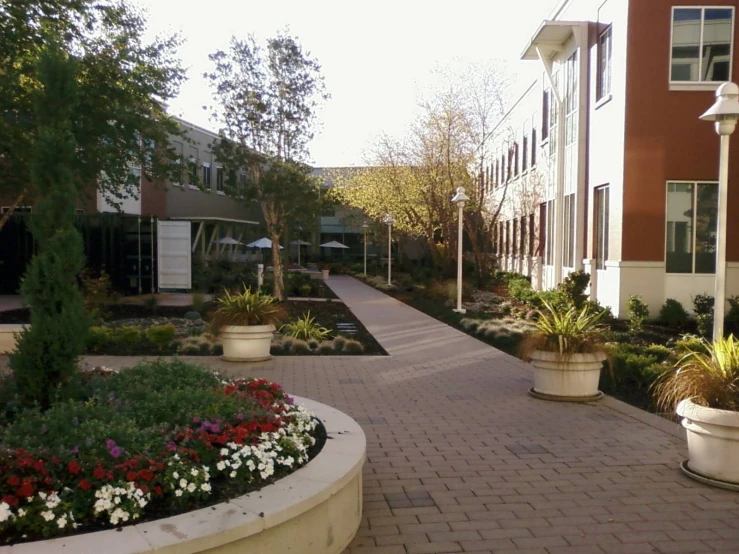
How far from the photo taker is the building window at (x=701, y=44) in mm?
15078

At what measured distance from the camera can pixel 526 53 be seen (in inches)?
861

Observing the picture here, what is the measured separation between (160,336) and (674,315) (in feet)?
32.7

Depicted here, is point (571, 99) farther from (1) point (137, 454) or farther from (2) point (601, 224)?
(1) point (137, 454)

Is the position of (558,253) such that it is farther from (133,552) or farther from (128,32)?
(133,552)

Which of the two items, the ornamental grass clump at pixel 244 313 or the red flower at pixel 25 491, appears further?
the ornamental grass clump at pixel 244 313

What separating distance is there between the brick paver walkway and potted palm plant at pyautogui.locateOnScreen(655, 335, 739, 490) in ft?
0.55

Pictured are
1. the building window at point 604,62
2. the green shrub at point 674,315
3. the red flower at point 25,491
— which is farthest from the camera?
the building window at point 604,62

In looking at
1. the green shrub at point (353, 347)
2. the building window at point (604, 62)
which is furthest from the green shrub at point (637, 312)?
the green shrub at point (353, 347)

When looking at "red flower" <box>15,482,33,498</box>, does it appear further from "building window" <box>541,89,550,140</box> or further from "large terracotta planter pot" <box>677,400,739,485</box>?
"building window" <box>541,89,550,140</box>

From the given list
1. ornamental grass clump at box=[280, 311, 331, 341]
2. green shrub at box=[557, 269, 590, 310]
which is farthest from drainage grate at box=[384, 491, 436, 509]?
green shrub at box=[557, 269, 590, 310]

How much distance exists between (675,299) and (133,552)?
1424 cm

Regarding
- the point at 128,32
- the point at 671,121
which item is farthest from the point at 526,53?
the point at 128,32

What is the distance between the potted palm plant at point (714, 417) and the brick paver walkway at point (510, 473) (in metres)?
0.17

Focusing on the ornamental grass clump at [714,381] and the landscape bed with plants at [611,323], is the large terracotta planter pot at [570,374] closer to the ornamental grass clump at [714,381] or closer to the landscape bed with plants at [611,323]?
the landscape bed with plants at [611,323]
